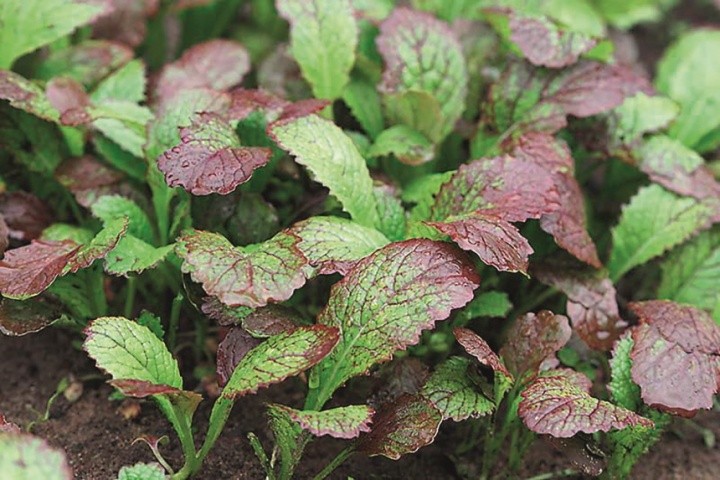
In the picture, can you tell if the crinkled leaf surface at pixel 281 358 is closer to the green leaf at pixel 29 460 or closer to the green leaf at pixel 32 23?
the green leaf at pixel 29 460

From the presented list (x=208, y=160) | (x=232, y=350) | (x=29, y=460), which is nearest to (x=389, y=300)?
(x=232, y=350)

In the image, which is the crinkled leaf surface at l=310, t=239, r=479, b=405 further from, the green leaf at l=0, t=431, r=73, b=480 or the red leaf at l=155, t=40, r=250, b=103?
the red leaf at l=155, t=40, r=250, b=103

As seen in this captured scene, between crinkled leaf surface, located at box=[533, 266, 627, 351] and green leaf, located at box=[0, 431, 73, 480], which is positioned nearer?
green leaf, located at box=[0, 431, 73, 480]

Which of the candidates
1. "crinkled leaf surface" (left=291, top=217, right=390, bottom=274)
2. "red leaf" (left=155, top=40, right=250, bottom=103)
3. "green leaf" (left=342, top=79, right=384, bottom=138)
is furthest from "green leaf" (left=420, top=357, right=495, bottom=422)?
"red leaf" (left=155, top=40, right=250, bottom=103)

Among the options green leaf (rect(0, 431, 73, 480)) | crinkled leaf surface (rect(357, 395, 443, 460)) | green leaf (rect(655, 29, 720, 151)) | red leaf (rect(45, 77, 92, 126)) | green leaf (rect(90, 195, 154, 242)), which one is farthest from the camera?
green leaf (rect(655, 29, 720, 151))

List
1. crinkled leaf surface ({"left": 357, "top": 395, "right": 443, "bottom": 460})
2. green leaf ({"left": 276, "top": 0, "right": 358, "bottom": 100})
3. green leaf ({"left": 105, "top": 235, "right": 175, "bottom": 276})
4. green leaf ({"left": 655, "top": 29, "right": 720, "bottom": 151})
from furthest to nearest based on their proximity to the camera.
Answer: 1. green leaf ({"left": 655, "top": 29, "right": 720, "bottom": 151})
2. green leaf ({"left": 276, "top": 0, "right": 358, "bottom": 100})
3. green leaf ({"left": 105, "top": 235, "right": 175, "bottom": 276})
4. crinkled leaf surface ({"left": 357, "top": 395, "right": 443, "bottom": 460})

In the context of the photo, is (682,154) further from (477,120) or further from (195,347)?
(195,347)
